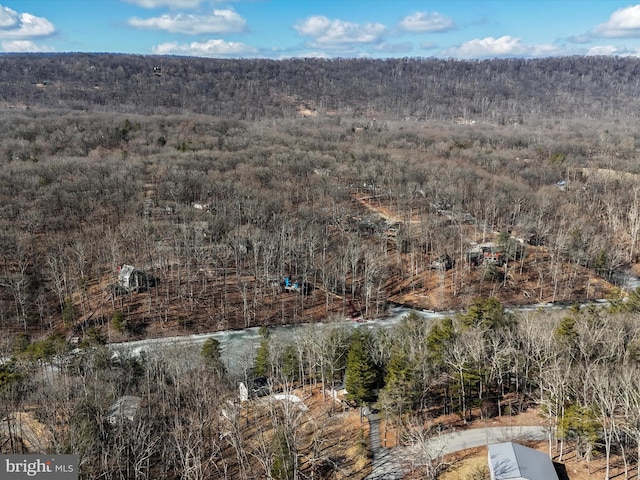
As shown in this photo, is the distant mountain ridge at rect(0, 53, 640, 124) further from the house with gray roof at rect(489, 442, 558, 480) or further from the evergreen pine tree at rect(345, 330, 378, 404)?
the house with gray roof at rect(489, 442, 558, 480)

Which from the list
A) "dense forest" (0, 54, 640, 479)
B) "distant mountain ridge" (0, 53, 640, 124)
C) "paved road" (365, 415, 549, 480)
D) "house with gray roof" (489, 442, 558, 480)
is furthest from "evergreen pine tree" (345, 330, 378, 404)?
"distant mountain ridge" (0, 53, 640, 124)

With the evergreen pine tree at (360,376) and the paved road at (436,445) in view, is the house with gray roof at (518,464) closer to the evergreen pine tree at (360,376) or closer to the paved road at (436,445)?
the paved road at (436,445)

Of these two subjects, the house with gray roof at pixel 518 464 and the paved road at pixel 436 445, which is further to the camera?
the paved road at pixel 436 445

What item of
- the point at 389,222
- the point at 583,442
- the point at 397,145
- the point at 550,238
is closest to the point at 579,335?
the point at 583,442

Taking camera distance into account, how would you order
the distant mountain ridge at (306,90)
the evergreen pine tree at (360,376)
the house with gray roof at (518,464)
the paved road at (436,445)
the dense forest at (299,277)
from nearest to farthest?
the house with gray roof at (518,464) → the paved road at (436,445) → the dense forest at (299,277) → the evergreen pine tree at (360,376) → the distant mountain ridge at (306,90)

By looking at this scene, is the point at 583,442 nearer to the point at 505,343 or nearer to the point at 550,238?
the point at 505,343

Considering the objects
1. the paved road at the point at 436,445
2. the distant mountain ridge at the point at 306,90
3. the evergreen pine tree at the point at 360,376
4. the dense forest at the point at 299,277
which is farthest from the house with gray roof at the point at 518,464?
the distant mountain ridge at the point at 306,90
